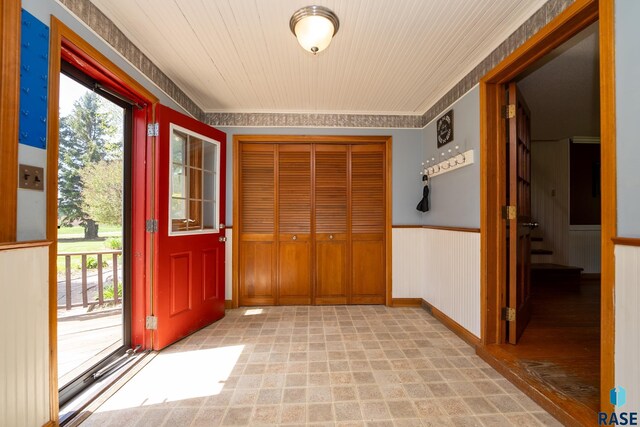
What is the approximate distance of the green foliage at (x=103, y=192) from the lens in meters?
2.67

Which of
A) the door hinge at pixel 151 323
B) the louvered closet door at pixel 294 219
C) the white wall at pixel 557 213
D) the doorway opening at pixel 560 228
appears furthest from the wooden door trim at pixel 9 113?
the white wall at pixel 557 213

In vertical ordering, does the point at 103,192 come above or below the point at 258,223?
above

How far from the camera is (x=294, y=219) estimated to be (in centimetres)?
332

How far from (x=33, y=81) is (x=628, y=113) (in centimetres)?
276

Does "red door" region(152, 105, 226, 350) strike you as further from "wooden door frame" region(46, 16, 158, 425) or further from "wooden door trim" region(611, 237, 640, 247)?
"wooden door trim" region(611, 237, 640, 247)

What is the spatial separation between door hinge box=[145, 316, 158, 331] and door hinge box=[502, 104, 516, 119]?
330 cm

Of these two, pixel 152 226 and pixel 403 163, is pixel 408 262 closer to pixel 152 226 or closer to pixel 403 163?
pixel 403 163

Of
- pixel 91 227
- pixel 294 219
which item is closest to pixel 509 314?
pixel 294 219

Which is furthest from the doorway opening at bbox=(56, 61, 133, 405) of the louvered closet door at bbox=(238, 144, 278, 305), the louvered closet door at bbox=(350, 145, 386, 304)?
the louvered closet door at bbox=(350, 145, 386, 304)

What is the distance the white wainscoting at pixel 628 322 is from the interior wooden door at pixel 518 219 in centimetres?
94

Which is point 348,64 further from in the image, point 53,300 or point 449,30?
point 53,300

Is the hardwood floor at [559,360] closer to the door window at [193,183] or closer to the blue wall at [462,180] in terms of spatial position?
the blue wall at [462,180]

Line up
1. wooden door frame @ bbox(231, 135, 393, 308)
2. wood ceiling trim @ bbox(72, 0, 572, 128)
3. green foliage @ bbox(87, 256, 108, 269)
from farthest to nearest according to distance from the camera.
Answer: wooden door frame @ bbox(231, 135, 393, 308)
green foliage @ bbox(87, 256, 108, 269)
wood ceiling trim @ bbox(72, 0, 572, 128)

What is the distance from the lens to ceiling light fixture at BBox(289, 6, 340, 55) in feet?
5.39
